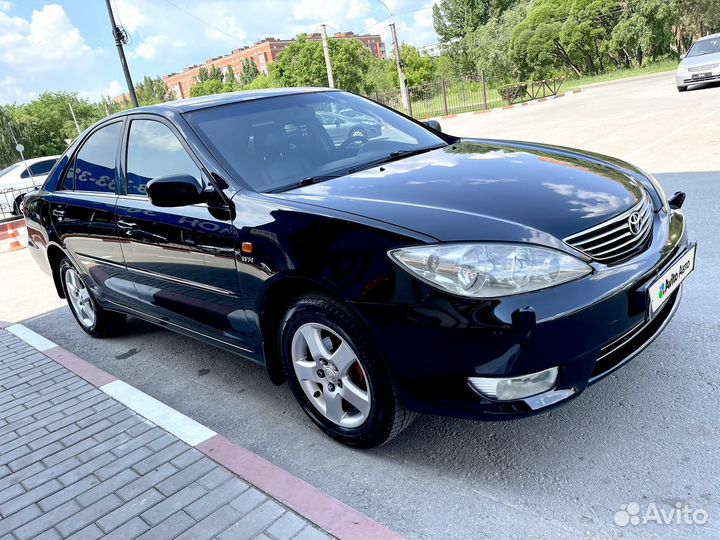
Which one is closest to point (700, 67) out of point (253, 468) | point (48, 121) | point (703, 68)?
point (703, 68)

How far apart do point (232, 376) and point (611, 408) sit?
7.33 feet

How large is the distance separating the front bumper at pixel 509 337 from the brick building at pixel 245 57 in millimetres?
138700

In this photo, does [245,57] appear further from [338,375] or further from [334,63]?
[338,375]

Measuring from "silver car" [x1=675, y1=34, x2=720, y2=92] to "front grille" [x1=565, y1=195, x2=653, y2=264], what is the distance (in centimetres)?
1688

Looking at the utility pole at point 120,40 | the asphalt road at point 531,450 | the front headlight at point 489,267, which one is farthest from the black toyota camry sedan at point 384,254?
the utility pole at point 120,40

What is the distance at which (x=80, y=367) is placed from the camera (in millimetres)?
4156

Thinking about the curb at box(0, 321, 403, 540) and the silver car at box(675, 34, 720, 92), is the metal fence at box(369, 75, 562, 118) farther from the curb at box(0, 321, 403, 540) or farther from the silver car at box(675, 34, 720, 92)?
the curb at box(0, 321, 403, 540)

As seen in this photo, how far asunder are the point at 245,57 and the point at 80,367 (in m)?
152

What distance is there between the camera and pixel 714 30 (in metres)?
36.9

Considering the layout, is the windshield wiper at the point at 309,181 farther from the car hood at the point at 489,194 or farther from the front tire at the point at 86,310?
the front tire at the point at 86,310

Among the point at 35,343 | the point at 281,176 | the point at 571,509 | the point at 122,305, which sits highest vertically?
the point at 281,176

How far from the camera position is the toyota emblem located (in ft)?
8.02

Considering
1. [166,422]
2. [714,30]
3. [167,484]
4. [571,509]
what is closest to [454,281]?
[571,509]

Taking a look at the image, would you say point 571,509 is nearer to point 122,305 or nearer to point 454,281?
point 454,281
